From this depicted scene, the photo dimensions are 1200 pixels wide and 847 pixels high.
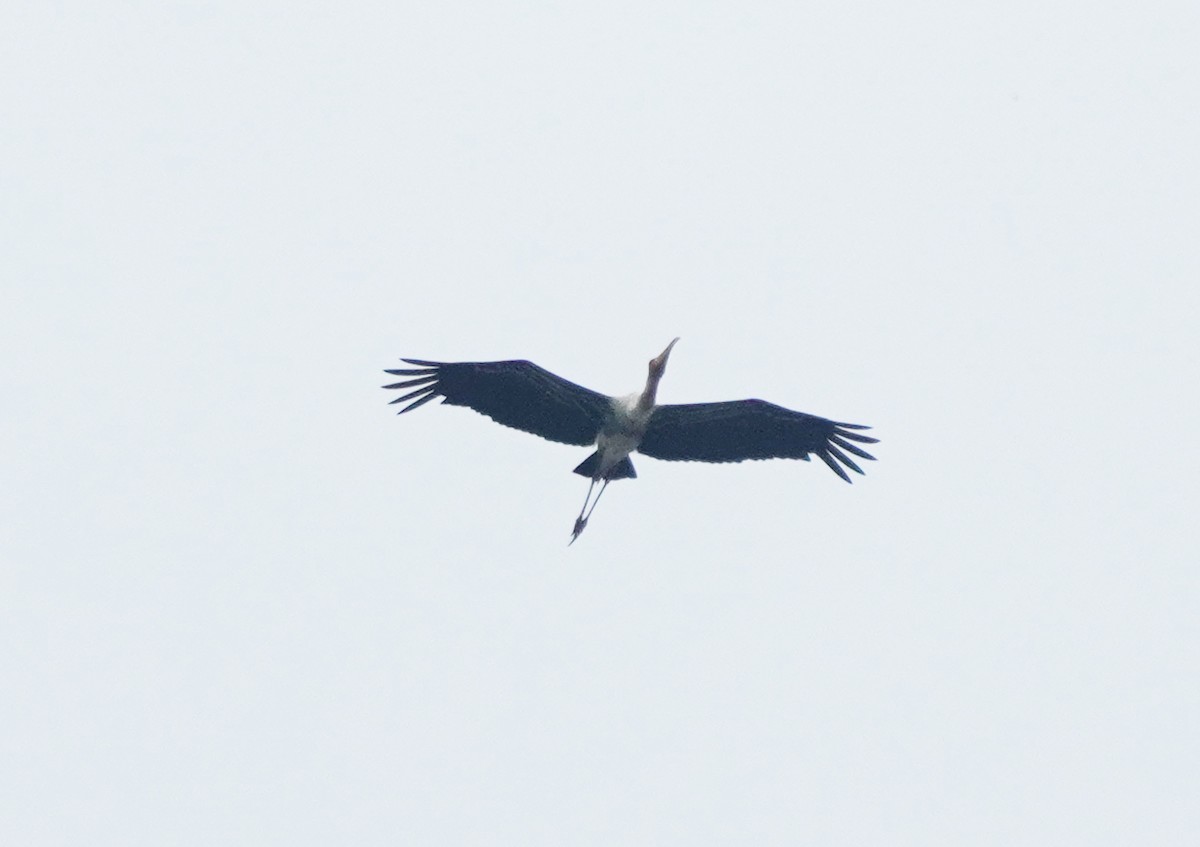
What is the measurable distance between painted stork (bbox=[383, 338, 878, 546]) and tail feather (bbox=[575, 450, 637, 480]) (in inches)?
0.4

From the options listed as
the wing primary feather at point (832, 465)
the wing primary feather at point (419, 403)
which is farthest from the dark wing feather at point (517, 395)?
the wing primary feather at point (832, 465)

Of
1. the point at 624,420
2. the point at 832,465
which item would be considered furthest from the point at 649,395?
the point at 832,465

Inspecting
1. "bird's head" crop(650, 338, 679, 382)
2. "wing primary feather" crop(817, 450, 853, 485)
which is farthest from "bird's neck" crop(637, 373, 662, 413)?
"wing primary feather" crop(817, 450, 853, 485)

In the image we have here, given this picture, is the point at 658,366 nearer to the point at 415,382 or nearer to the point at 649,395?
the point at 649,395

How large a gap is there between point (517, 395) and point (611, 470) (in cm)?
126

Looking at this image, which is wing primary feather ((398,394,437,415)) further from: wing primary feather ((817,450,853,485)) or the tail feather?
wing primary feather ((817,450,853,485))

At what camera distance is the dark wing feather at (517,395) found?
18.2m

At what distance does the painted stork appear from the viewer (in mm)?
18234

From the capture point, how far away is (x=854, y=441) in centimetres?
1889

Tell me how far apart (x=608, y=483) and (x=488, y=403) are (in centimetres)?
154

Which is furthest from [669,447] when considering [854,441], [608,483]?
[854,441]

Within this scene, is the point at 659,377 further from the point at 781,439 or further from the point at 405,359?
the point at 405,359

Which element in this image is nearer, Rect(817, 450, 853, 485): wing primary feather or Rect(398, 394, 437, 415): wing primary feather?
Rect(398, 394, 437, 415): wing primary feather

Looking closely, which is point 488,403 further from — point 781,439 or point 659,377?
point 781,439
